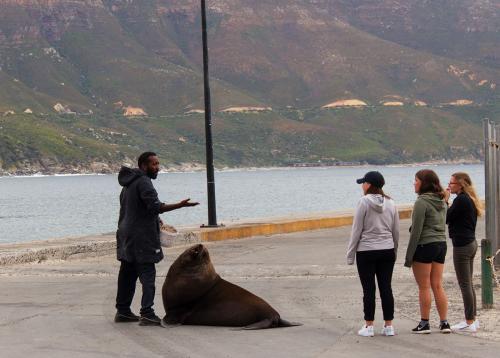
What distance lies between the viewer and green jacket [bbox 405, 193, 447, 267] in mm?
10898

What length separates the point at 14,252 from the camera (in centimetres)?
1983

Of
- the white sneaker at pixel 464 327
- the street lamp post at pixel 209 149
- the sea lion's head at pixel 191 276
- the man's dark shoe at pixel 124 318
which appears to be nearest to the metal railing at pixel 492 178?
the white sneaker at pixel 464 327

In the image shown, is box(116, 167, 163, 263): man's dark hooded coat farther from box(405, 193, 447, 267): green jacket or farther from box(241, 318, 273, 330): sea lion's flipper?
box(405, 193, 447, 267): green jacket

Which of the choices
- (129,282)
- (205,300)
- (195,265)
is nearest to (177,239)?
(129,282)

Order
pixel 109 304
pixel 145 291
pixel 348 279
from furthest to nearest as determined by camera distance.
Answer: pixel 348 279 < pixel 109 304 < pixel 145 291

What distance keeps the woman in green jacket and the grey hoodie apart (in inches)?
9.5

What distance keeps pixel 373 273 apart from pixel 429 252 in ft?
1.87

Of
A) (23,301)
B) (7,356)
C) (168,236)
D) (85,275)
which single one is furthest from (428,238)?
(85,275)

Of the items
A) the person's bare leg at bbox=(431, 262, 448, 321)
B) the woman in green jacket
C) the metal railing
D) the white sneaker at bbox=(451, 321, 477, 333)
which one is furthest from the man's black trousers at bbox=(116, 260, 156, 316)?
the metal railing

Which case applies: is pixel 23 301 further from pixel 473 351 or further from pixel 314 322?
pixel 473 351

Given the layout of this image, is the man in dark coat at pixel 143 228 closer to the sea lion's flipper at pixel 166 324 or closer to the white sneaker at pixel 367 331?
the sea lion's flipper at pixel 166 324

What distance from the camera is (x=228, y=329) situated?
1162cm

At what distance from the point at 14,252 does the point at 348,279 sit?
6158 millimetres

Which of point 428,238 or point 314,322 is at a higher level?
point 428,238
